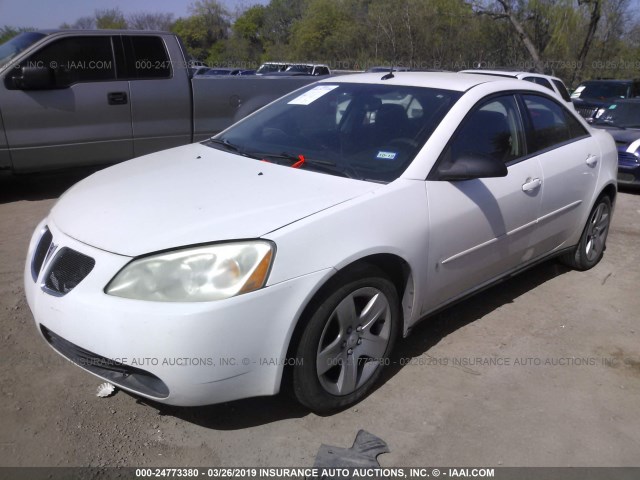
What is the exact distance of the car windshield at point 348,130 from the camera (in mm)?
3355

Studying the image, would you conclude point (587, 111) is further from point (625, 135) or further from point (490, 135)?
point (490, 135)

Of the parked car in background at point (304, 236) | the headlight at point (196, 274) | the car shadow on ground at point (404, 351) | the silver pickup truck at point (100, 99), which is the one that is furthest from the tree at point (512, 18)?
the headlight at point (196, 274)

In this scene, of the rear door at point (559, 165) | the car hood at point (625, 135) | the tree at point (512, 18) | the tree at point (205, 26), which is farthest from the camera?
the tree at point (205, 26)

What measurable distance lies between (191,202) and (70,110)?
175 inches

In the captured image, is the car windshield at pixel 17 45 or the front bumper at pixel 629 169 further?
the front bumper at pixel 629 169

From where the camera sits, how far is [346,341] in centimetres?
296

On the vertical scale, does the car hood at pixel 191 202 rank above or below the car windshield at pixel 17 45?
below

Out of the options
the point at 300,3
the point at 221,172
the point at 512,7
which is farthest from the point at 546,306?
the point at 300,3

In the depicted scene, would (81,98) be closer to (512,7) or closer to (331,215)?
(331,215)

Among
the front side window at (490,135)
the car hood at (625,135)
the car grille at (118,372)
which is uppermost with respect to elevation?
the front side window at (490,135)

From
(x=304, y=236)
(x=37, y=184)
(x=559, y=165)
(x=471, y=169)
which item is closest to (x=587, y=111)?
(x=559, y=165)

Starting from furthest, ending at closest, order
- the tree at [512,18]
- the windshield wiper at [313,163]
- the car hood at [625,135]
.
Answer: the tree at [512,18], the car hood at [625,135], the windshield wiper at [313,163]

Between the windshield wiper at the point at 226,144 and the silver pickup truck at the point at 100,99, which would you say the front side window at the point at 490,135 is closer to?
the windshield wiper at the point at 226,144

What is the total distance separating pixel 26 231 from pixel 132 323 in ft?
11.8
